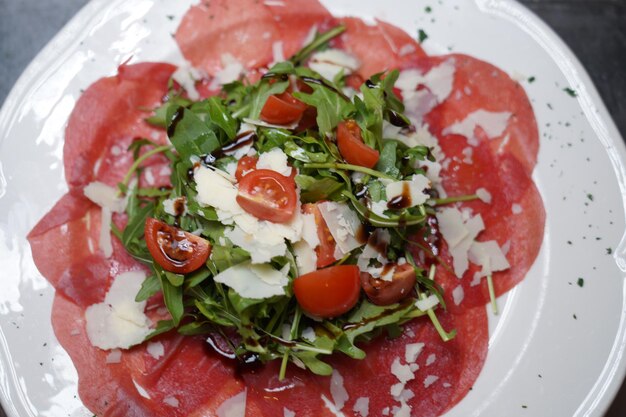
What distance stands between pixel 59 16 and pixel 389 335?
84.5 inches

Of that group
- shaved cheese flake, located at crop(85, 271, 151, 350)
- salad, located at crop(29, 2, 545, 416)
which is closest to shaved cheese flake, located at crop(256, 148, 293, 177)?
salad, located at crop(29, 2, 545, 416)

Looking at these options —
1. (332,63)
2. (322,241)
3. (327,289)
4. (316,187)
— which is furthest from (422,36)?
(327,289)

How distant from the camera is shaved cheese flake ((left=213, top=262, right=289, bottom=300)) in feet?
6.08

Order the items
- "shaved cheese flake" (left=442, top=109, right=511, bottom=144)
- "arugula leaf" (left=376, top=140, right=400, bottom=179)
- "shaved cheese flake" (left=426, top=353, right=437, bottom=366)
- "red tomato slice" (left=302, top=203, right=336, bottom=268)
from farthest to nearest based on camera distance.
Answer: "shaved cheese flake" (left=442, top=109, right=511, bottom=144) < "shaved cheese flake" (left=426, top=353, right=437, bottom=366) < "arugula leaf" (left=376, top=140, right=400, bottom=179) < "red tomato slice" (left=302, top=203, right=336, bottom=268)

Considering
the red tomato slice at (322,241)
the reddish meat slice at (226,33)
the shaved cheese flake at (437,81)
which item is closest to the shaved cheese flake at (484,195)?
the shaved cheese flake at (437,81)

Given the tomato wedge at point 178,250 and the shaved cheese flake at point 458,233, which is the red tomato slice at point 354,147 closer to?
the shaved cheese flake at point 458,233

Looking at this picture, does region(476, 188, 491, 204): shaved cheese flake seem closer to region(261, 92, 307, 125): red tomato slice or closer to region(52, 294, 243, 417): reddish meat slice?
region(261, 92, 307, 125): red tomato slice

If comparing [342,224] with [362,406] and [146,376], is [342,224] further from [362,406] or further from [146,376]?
[146,376]

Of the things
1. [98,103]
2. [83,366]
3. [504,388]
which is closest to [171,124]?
[98,103]

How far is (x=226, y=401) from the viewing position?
212cm

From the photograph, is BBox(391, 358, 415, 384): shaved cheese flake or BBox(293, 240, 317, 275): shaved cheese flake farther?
BBox(391, 358, 415, 384): shaved cheese flake

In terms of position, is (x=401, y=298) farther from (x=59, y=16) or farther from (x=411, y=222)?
(x=59, y=16)

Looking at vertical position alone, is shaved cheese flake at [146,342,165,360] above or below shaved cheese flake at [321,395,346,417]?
above

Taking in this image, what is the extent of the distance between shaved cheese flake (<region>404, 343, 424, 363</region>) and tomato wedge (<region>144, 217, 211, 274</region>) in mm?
796
